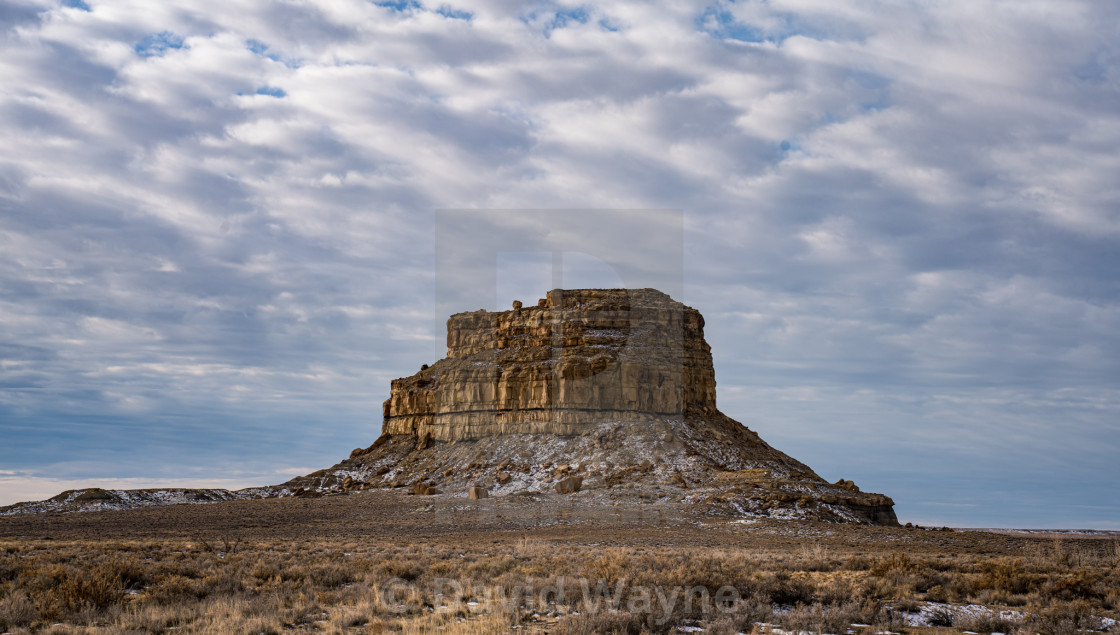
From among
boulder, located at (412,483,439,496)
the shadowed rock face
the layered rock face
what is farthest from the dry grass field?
the layered rock face

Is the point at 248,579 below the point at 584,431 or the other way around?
below

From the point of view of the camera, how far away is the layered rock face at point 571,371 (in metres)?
67.9

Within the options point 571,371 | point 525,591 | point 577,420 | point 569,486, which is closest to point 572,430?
point 577,420

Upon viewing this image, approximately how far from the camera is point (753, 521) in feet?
140

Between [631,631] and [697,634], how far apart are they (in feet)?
3.08

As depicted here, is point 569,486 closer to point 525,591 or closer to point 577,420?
point 577,420

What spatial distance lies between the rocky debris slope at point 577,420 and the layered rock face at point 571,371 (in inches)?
4.6

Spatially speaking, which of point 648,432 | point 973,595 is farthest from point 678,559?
point 648,432

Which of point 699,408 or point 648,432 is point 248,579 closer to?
point 648,432

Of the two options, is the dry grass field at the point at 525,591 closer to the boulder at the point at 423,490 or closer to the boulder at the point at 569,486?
the boulder at the point at 569,486

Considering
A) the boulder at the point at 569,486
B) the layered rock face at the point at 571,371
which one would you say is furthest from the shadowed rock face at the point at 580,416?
the boulder at the point at 569,486

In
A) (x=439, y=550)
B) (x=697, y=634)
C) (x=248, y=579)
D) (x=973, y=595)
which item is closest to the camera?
(x=697, y=634)

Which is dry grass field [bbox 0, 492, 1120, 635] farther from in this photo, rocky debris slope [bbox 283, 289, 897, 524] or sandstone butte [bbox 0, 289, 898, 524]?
rocky debris slope [bbox 283, 289, 897, 524]

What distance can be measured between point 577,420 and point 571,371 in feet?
13.4
